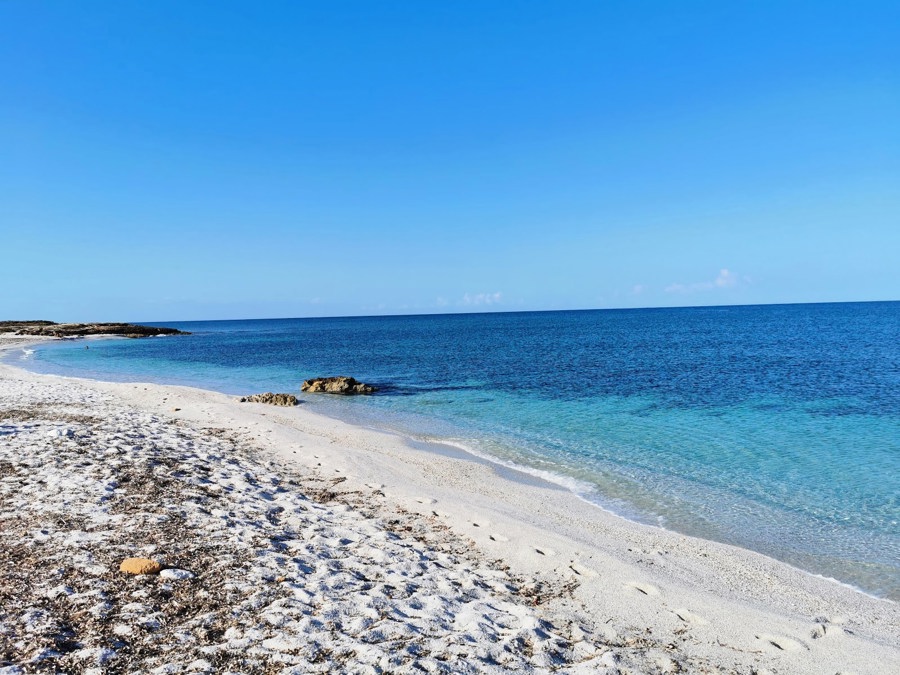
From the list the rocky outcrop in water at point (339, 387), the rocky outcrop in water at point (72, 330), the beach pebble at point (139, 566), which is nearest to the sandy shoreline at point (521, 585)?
the beach pebble at point (139, 566)

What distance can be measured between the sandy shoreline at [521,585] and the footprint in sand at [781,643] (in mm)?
20

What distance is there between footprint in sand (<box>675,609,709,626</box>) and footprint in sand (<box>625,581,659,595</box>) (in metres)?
0.49

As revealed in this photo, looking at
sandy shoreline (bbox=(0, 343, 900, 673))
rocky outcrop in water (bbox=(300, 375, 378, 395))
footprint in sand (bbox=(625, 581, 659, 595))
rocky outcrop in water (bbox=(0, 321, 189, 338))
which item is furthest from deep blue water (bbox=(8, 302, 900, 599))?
rocky outcrop in water (bbox=(0, 321, 189, 338))

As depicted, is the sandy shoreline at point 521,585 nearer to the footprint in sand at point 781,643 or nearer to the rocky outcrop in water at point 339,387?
the footprint in sand at point 781,643

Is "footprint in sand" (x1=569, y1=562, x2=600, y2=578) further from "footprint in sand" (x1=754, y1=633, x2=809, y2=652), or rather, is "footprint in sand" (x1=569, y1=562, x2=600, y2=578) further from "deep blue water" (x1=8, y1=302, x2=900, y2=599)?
"deep blue water" (x1=8, y1=302, x2=900, y2=599)

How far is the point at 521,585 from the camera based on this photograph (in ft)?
23.4

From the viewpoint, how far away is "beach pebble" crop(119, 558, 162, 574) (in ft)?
20.6

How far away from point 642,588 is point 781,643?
5.40 ft

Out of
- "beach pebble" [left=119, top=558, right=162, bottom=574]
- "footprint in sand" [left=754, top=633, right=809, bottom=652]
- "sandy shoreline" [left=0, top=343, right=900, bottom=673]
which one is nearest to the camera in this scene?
"sandy shoreline" [left=0, top=343, right=900, bottom=673]

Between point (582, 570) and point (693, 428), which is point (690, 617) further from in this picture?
point (693, 428)

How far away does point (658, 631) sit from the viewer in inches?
240

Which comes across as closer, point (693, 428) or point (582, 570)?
point (582, 570)

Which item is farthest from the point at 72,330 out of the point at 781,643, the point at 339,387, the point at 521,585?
the point at 781,643

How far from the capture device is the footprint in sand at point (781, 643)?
5.89 meters
